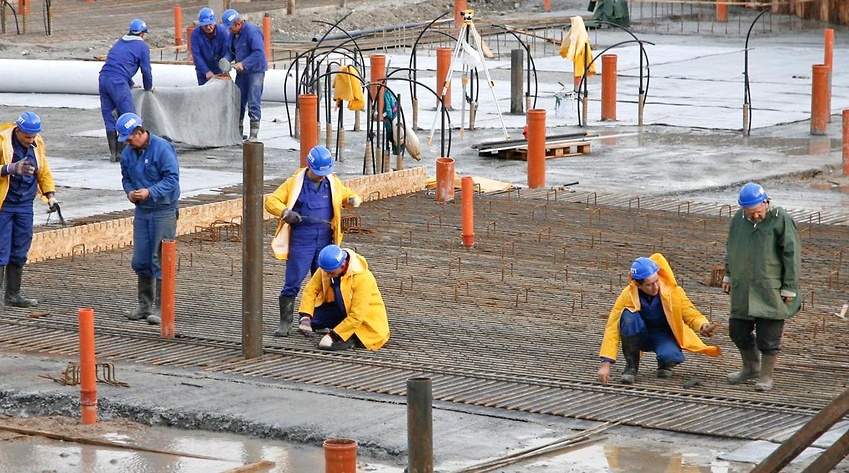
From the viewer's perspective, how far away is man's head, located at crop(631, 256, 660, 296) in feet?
33.9

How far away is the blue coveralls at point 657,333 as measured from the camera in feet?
34.7

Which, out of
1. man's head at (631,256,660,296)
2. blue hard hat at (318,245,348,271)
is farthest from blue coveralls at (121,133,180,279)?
man's head at (631,256,660,296)

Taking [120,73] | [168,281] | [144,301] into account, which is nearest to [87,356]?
[168,281]

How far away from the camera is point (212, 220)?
54.2 ft

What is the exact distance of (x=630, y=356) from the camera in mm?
10531

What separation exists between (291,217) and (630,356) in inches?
106

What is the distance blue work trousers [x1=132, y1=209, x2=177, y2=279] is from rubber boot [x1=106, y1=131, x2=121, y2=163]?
316 inches

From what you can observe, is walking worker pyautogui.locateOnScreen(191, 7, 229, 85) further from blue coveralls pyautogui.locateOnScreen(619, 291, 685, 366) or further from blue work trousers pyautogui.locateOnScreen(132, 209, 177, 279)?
blue coveralls pyautogui.locateOnScreen(619, 291, 685, 366)

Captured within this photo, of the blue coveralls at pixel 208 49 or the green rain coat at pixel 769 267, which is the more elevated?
the blue coveralls at pixel 208 49

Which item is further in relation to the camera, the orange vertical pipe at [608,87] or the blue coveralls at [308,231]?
the orange vertical pipe at [608,87]

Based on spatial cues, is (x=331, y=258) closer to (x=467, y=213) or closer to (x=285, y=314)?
(x=285, y=314)

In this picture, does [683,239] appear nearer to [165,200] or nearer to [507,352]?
[507,352]

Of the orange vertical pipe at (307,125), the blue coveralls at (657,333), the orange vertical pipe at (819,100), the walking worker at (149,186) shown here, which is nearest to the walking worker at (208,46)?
the orange vertical pipe at (307,125)

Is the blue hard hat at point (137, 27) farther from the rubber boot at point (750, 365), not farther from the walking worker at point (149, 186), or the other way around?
the rubber boot at point (750, 365)
